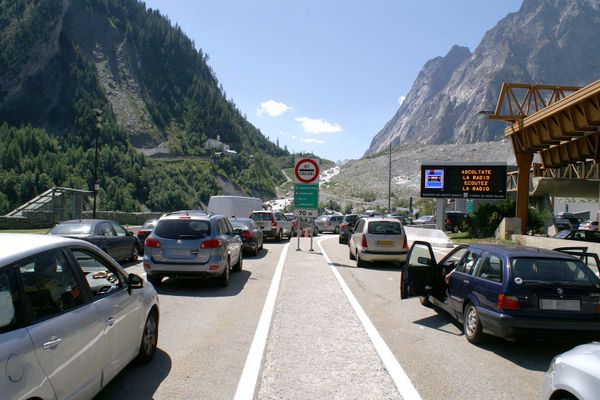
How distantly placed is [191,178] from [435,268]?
12579cm

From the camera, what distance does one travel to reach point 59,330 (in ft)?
12.3

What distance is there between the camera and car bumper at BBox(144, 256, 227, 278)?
36.5 ft

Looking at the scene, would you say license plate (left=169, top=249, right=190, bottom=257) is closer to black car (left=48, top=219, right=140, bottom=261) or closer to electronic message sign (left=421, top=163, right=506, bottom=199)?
black car (left=48, top=219, right=140, bottom=261)

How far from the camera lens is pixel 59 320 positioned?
382 cm

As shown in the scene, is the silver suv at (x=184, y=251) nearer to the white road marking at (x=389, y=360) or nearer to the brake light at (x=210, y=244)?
the brake light at (x=210, y=244)

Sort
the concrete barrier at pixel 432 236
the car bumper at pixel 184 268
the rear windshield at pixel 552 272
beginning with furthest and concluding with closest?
the concrete barrier at pixel 432 236
the car bumper at pixel 184 268
the rear windshield at pixel 552 272

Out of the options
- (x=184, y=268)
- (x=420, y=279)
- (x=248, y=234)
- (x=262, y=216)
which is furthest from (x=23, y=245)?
(x=262, y=216)

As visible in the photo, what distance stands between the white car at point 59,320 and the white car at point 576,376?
3472mm

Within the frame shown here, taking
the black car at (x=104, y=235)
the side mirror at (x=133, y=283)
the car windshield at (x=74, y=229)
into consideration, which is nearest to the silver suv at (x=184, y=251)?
the black car at (x=104, y=235)

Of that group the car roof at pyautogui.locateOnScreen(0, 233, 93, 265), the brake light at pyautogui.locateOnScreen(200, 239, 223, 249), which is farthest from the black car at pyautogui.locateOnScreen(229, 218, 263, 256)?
the car roof at pyautogui.locateOnScreen(0, 233, 93, 265)

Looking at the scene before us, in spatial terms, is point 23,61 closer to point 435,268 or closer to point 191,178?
point 191,178

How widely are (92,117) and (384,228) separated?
126588 mm

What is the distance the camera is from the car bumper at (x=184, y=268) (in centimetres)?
1112

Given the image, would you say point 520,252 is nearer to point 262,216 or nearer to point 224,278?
point 224,278
